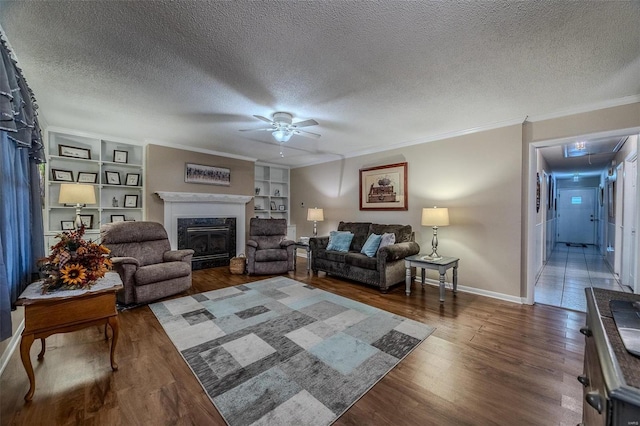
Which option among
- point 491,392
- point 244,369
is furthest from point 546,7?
point 244,369

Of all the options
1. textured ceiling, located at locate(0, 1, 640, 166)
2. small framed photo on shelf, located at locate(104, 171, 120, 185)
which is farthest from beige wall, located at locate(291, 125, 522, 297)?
small framed photo on shelf, located at locate(104, 171, 120, 185)

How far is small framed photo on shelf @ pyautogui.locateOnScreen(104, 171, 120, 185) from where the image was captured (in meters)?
4.59

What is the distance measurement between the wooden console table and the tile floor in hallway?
4.74 metres

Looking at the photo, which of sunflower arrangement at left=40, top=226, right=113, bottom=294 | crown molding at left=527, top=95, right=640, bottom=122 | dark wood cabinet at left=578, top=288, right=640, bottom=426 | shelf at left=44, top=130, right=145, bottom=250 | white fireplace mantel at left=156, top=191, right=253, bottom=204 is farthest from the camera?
white fireplace mantel at left=156, top=191, right=253, bottom=204

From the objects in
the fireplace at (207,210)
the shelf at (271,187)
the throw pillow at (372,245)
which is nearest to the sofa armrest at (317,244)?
the throw pillow at (372,245)

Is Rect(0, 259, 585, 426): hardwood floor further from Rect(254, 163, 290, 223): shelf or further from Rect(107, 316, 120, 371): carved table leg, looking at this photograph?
Rect(254, 163, 290, 223): shelf

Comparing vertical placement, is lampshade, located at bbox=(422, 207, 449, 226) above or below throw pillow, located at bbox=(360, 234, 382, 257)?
above

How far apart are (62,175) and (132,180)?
3.04 ft

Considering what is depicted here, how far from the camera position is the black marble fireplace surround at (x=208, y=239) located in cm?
510

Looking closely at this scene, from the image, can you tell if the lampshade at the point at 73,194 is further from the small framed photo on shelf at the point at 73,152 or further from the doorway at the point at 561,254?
the doorway at the point at 561,254

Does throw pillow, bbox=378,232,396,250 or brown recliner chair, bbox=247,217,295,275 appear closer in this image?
throw pillow, bbox=378,232,396,250

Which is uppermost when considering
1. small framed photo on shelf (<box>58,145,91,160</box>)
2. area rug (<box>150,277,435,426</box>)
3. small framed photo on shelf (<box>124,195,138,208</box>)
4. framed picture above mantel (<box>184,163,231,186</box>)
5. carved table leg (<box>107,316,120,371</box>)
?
small framed photo on shelf (<box>58,145,91,160</box>)

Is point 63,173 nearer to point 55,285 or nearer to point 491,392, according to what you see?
point 55,285

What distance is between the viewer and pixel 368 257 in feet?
13.4
